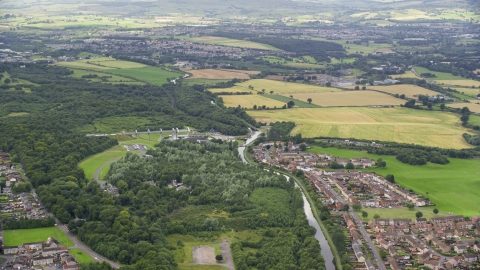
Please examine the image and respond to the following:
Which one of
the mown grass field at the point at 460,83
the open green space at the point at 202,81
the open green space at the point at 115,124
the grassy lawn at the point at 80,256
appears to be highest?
the grassy lawn at the point at 80,256

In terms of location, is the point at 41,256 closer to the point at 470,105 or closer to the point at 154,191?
the point at 154,191

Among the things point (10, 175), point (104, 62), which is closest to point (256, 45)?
point (104, 62)

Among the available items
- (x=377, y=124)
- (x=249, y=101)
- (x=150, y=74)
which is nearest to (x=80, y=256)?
(x=377, y=124)

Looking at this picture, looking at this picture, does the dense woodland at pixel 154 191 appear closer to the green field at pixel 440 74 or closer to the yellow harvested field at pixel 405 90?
the yellow harvested field at pixel 405 90

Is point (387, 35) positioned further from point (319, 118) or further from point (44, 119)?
point (44, 119)

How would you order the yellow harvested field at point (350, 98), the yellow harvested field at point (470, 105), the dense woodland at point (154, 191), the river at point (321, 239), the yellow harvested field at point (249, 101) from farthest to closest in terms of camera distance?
the yellow harvested field at point (350, 98)
the yellow harvested field at point (249, 101)
the yellow harvested field at point (470, 105)
the river at point (321, 239)
the dense woodland at point (154, 191)

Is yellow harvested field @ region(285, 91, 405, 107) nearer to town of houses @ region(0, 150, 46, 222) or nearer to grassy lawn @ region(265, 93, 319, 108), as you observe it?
grassy lawn @ region(265, 93, 319, 108)

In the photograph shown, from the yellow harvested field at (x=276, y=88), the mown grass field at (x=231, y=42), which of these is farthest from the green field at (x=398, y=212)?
the mown grass field at (x=231, y=42)
